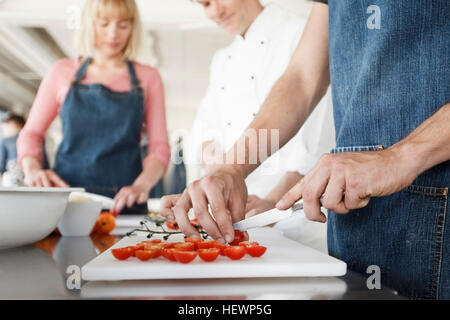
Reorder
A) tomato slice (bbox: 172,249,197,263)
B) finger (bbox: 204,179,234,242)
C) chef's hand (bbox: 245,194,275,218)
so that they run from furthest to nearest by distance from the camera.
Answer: chef's hand (bbox: 245,194,275,218), finger (bbox: 204,179,234,242), tomato slice (bbox: 172,249,197,263)

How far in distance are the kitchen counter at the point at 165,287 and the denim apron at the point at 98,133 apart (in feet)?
3.57

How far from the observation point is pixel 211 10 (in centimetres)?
167

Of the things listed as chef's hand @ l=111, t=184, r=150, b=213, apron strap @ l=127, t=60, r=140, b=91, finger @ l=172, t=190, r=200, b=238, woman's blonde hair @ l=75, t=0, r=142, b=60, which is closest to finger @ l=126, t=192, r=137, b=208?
chef's hand @ l=111, t=184, r=150, b=213

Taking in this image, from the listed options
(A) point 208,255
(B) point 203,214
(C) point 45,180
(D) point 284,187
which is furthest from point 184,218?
(C) point 45,180

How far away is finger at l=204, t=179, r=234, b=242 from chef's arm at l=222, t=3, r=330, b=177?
0.87 feet

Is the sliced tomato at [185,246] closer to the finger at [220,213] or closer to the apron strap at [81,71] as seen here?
the finger at [220,213]

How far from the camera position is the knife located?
0.65 m

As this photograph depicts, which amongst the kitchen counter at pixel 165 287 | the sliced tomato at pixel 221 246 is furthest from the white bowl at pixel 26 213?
the sliced tomato at pixel 221 246

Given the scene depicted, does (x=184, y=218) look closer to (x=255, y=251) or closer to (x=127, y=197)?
(x=255, y=251)

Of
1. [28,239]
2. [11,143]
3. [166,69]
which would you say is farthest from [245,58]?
[166,69]

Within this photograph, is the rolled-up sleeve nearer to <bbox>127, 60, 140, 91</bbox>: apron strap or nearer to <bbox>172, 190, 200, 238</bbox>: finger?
<bbox>127, 60, 140, 91</bbox>: apron strap

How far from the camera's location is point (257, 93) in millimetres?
1654

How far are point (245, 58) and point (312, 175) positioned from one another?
1.20 meters

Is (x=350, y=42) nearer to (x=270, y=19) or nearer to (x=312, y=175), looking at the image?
(x=312, y=175)
